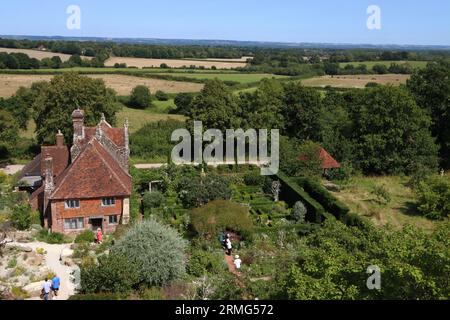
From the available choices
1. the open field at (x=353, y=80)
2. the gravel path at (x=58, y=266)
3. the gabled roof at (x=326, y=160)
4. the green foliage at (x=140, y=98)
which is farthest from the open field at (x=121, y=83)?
the gravel path at (x=58, y=266)

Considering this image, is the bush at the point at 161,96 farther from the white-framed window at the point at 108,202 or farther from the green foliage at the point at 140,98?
the white-framed window at the point at 108,202

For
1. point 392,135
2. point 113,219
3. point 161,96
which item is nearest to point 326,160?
point 392,135

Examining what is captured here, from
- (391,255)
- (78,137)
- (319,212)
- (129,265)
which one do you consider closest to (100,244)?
(129,265)

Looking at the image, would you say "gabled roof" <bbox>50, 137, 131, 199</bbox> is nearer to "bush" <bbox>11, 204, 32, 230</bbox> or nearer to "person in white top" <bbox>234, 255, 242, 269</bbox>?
"bush" <bbox>11, 204, 32, 230</bbox>

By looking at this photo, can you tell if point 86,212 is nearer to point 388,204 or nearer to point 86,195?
point 86,195

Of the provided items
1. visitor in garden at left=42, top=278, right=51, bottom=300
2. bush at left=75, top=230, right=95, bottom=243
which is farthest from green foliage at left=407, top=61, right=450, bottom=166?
visitor in garden at left=42, top=278, right=51, bottom=300

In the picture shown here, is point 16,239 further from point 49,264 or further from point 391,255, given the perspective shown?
point 391,255
